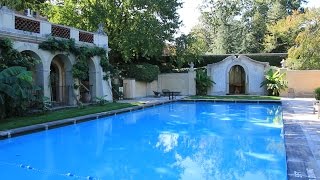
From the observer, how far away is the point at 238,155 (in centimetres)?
867

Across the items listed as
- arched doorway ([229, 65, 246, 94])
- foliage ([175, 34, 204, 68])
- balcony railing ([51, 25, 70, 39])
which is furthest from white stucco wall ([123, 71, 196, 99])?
balcony railing ([51, 25, 70, 39])

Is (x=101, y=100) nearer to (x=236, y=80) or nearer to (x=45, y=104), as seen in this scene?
(x=45, y=104)

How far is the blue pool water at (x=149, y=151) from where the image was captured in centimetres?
709

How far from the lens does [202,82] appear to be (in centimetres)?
2983

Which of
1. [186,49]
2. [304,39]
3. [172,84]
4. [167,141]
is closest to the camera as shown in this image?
[167,141]

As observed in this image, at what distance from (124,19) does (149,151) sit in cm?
1918

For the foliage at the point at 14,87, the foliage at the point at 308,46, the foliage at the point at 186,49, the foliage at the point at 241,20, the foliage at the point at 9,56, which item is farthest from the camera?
the foliage at the point at 241,20

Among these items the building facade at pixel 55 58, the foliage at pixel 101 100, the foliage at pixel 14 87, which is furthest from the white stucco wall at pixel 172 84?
the foliage at pixel 14 87

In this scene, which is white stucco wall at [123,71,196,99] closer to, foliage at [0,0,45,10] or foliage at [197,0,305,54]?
foliage at [0,0,45,10]

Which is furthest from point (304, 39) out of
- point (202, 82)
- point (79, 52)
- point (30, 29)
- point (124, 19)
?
point (30, 29)

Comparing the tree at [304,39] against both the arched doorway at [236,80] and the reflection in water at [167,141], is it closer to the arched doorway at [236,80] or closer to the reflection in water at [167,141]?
the arched doorway at [236,80]

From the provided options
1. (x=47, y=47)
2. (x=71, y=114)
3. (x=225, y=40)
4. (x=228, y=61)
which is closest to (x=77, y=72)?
(x=47, y=47)

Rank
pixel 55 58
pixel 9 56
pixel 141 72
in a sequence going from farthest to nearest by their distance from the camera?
pixel 141 72, pixel 55 58, pixel 9 56

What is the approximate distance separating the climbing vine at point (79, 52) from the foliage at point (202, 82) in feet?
33.9
